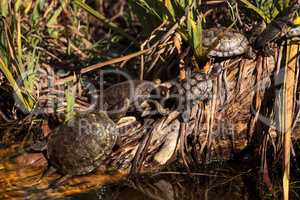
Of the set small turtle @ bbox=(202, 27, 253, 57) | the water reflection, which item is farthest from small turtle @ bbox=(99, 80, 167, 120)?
the water reflection

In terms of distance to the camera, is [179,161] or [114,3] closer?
[179,161]

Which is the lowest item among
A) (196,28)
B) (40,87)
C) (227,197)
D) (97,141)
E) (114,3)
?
(227,197)

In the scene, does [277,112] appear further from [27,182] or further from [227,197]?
[27,182]

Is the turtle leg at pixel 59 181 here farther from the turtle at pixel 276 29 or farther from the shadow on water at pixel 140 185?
the turtle at pixel 276 29

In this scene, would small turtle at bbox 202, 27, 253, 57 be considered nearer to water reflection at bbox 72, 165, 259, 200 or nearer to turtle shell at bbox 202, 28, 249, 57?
turtle shell at bbox 202, 28, 249, 57

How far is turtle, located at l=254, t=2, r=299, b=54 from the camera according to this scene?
10.2ft

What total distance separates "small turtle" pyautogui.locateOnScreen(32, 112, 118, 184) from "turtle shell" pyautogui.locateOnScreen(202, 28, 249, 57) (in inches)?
33.9

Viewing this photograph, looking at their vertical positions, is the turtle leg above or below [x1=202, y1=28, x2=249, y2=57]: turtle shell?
below

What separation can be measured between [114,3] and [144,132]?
215 centimetres

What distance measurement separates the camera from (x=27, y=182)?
3215 mm

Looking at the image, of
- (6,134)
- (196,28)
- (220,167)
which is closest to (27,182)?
(6,134)

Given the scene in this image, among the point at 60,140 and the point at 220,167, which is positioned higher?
the point at 60,140

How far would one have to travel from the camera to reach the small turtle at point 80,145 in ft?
10.6

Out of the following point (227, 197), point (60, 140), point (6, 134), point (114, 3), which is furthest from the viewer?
point (114, 3)
